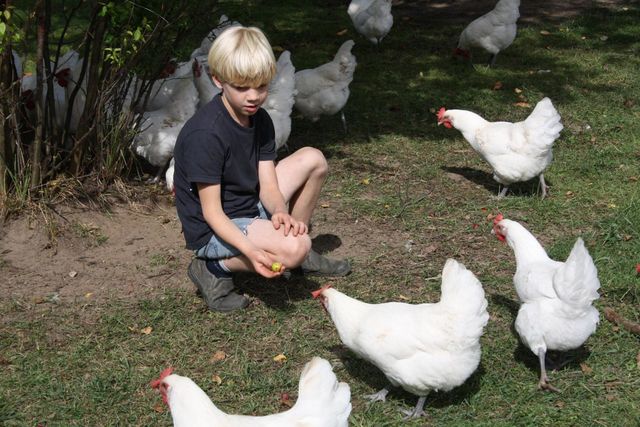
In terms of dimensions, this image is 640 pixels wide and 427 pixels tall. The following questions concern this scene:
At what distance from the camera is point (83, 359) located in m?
4.31

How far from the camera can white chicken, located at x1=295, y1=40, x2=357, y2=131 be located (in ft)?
24.5

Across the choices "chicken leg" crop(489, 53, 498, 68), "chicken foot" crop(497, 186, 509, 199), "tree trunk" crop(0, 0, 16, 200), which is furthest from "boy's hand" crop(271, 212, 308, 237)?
"chicken leg" crop(489, 53, 498, 68)

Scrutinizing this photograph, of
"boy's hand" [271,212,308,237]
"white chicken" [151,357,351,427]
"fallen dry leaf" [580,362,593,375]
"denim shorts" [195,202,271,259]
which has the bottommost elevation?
"fallen dry leaf" [580,362,593,375]

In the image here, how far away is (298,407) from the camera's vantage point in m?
3.06

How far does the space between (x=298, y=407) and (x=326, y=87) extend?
4.83m

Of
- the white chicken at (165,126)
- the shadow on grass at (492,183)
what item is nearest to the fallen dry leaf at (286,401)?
the white chicken at (165,126)

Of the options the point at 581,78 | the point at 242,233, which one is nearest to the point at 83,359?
the point at 242,233

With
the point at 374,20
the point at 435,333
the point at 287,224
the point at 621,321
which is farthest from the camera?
the point at 374,20

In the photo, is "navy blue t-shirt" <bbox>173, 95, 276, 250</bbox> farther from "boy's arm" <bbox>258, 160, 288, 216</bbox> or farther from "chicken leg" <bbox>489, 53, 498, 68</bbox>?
"chicken leg" <bbox>489, 53, 498, 68</bbox>

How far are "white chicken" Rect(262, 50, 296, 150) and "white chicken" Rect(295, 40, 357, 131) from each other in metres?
0.68

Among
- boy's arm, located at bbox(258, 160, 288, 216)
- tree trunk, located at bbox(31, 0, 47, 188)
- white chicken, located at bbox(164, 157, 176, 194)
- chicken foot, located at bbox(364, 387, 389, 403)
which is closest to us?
chicken foot, located at bbox(364, 387, 389, 403)

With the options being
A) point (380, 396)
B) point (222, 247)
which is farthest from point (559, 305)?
point (222, 247)

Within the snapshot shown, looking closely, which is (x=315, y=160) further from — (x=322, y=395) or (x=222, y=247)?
(x=322, y=395)

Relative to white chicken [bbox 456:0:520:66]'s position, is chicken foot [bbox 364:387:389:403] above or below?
above
